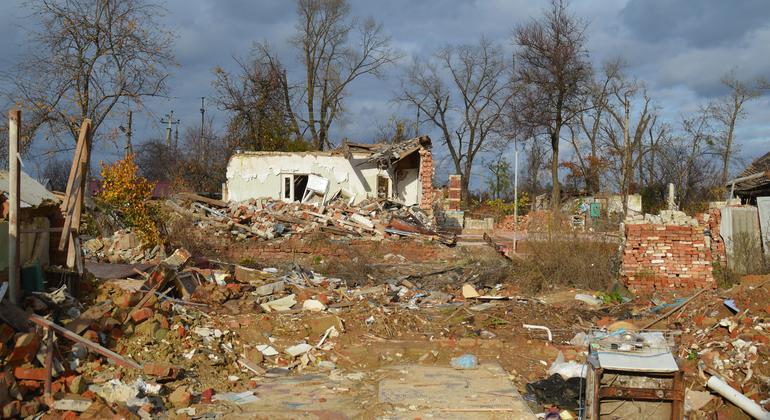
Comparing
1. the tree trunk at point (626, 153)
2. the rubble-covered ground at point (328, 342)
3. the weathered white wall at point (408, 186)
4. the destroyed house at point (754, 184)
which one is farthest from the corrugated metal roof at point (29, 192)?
the tree trunk at point (626, 153)

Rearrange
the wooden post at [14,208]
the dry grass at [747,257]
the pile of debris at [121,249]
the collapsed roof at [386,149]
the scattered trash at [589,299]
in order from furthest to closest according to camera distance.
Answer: the collapsed roof at [386,149] → the pile of debris at [121,249] → the dry grass at [747,257] → the scattered trash at [589,299] → the wooden post at [14,208]

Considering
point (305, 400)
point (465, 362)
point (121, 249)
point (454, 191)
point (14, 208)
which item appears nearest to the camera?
point (305, 400)

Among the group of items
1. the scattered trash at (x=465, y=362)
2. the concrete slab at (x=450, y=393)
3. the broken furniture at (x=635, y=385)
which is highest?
the broken furniture at (x=635, y=385)

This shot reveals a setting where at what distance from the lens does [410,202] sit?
78.4 ft

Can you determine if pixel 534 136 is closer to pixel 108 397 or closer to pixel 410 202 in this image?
pixel 410 202

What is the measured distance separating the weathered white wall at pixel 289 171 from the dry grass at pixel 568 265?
11190 millimetres

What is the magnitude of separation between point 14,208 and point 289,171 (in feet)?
52.3

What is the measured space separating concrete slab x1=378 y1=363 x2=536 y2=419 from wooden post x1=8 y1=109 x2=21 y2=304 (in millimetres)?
4263

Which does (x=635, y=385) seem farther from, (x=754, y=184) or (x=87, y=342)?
(x=754, y=184)

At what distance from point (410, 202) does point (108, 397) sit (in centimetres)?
1791

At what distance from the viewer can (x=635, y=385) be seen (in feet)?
18.1

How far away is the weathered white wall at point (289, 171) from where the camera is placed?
912 inches

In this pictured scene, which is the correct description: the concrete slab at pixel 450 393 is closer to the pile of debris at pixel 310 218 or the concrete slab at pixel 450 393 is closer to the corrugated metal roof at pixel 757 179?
the corrugated metal roof at pixel 757 179

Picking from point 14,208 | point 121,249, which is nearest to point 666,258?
point 14,208
